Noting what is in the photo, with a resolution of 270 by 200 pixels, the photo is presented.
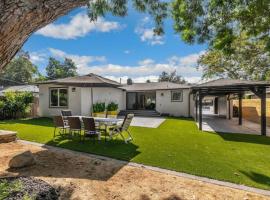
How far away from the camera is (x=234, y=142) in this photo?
9.34 m

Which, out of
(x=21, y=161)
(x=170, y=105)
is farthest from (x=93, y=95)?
(x=21, y=161)

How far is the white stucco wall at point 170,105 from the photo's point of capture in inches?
821

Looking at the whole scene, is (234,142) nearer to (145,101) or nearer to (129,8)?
(129,8)

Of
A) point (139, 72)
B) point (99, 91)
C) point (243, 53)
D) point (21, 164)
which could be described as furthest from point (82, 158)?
point (139, 72)

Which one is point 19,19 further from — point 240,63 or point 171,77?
point 171,77

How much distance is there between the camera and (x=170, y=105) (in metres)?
21.7

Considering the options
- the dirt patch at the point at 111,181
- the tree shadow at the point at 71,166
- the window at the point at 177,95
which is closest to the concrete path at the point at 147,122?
the window at the point at 177,95

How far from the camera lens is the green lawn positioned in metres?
5.51

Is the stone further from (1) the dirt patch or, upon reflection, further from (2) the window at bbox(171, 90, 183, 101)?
(2) the window at bbox(171, 90, 183, 101)

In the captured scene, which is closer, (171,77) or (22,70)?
(22,70)

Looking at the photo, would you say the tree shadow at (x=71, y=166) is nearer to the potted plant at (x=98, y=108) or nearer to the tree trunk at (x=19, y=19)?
the tree trunk at (x=19, y=19)

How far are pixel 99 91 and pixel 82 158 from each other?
42.7 ft

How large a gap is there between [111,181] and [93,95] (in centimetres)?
1424

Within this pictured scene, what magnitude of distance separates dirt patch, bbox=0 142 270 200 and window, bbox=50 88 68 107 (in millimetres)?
11781
